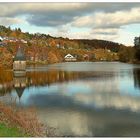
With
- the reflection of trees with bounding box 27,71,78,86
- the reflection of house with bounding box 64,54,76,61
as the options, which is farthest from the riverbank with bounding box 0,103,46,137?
the reflection of house with bounding box 64,54,76,61

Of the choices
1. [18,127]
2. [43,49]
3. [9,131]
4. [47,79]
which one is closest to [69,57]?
[43,49]

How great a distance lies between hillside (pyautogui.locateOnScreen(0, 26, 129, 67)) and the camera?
7006 centimetres

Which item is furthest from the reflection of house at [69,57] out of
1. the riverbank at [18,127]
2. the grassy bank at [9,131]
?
the grassy bank at [9,131]

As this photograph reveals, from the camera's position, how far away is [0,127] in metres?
10.6

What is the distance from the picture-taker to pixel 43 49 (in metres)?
89.0

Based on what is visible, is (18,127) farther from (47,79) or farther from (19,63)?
(19,63)

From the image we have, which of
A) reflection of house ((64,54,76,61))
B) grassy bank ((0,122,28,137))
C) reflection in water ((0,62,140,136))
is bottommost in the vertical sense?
reflection in water ((0,62,140,136))

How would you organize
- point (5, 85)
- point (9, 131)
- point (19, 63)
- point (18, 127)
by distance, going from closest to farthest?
point (9, 131), point (18, 127), point (5, 85), point (19, 63)

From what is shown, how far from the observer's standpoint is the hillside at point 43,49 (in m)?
70.1

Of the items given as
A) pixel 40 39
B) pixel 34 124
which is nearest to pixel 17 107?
pixel 34 124

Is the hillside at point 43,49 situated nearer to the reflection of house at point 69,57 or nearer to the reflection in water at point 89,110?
the reflection of house at point 69,57

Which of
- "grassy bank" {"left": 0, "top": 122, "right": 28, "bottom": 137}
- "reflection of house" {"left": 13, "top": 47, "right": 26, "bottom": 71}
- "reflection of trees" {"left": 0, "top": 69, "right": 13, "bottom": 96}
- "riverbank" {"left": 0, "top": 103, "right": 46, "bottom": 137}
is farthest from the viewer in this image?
"reflection of house" {"left": 13, "top": 47, "right": 26, "bottom": 71}

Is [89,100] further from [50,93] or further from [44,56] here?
[44,56]

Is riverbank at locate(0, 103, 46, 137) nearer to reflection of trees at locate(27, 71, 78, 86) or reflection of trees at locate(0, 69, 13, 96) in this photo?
reflection of trees at locate(0, 69, 13, 96)
